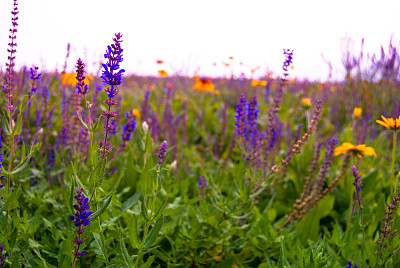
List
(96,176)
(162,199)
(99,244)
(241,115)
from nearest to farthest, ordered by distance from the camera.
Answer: (96,176), (99,244), (162,199), (241,115)

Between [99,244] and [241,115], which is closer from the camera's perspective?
[99,244]

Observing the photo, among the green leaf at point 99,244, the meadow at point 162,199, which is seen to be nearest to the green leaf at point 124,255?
the meadow at point 162,199

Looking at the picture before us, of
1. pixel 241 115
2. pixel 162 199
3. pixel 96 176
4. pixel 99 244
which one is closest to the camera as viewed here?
pixel 96 176

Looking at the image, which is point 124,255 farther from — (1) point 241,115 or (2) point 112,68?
(1) point 241,115

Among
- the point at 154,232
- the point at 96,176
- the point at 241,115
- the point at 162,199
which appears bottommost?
the point at 162,199

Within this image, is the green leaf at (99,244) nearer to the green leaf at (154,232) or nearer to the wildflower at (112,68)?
the green leaf at (154,232)

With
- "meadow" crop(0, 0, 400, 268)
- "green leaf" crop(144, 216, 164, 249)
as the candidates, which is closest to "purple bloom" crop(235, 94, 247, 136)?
"meadow" crop(0, 0, 400, 268)

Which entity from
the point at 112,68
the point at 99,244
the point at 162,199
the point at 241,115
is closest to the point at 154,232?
the point at 99,244

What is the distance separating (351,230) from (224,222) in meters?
0.69

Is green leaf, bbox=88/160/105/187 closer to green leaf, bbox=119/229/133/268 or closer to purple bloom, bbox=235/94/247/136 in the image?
green leaf, bbox=119/229/133/268

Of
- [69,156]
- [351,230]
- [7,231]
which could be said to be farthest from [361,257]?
[69,156]

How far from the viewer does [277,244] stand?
2088 millimetres

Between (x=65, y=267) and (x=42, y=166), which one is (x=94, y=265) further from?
(x=42, y=166)

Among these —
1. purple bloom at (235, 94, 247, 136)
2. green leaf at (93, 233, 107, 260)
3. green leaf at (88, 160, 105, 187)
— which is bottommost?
green leaf at (93, 233, 107, 260)
